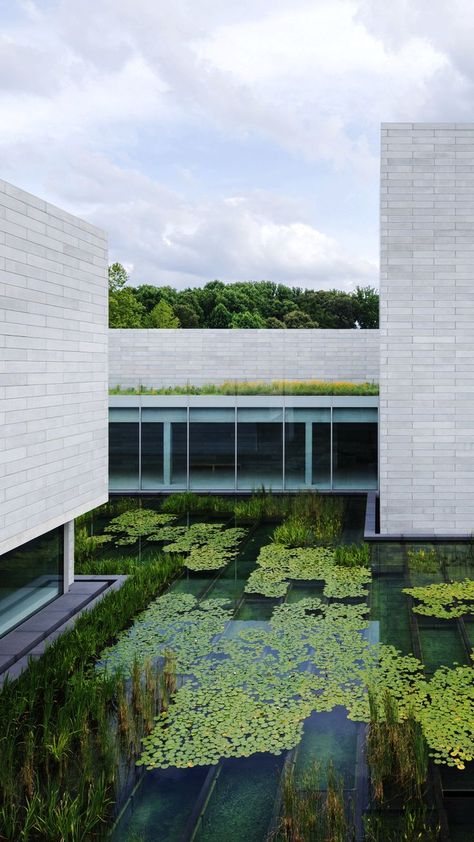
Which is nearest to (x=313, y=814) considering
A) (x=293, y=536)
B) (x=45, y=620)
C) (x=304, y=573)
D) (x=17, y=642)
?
(x=17, y=642)

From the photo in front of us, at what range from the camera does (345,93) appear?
34031 millimetres

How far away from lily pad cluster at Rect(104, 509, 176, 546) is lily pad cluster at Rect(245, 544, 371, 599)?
2346 mm

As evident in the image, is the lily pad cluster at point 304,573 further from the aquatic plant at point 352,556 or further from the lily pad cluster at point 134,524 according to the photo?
the lily pad cluster at point 134,524

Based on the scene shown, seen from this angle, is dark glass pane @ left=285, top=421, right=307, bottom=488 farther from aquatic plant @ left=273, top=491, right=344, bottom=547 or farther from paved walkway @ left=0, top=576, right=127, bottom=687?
paved walkway @ left=0, top=576, right=127, bottom=687

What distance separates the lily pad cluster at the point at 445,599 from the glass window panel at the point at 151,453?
877 cm

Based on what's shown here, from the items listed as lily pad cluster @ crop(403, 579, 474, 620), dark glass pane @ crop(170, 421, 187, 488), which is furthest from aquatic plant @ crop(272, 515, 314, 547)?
dark glass pane @ crop(170, 421, 187, 488)

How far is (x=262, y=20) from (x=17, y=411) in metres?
17.3

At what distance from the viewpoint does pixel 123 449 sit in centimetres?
1706

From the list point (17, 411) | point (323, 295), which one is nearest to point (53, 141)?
point (323, 295)

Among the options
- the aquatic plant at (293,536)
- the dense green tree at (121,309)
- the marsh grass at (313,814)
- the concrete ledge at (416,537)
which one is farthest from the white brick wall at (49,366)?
the dense green tree at (121,309)

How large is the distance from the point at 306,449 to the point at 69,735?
1194 cm

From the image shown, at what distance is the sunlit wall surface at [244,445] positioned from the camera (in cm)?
1673

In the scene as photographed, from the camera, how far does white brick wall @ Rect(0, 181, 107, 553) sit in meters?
6.26

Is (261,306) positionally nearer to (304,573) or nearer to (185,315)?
(185,315)
